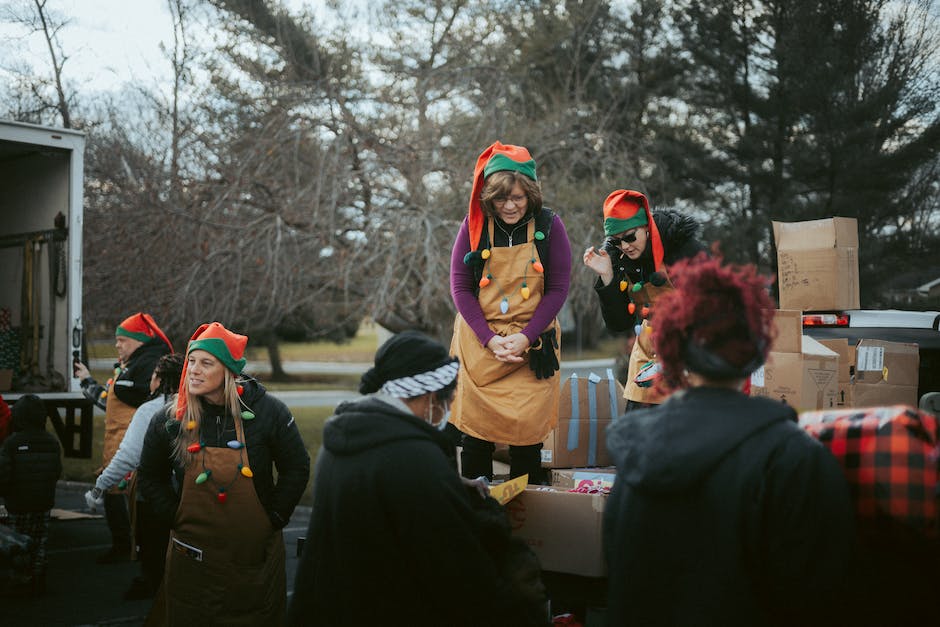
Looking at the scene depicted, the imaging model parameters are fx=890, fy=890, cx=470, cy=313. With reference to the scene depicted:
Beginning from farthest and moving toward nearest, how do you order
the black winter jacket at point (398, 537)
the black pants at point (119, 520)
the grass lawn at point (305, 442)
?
1. the grass lawn at point (305, 442)
2. the black pants at point (119, 520)
3. the black winter jacket at point (398, 537)

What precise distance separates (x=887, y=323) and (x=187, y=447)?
14.3 feet

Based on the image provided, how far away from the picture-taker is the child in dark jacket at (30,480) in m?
6.22

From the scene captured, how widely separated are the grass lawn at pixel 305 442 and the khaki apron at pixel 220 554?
5.39m

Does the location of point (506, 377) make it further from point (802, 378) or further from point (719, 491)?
point (719, 491)

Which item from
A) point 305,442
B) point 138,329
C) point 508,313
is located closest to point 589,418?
point 508,313

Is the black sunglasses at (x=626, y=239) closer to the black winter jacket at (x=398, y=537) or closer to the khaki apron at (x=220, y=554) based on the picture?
the black winter jacket at (x=398, y=537)

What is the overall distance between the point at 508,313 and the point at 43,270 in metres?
6.56

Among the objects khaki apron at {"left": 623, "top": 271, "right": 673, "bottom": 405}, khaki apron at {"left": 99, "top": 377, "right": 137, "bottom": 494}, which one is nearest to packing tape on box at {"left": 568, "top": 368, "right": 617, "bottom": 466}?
khaki apron at {"left": 623, "top": 271, "right": 673, "bottom": 405}

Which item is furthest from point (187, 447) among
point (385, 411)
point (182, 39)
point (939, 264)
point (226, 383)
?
point (939, 264)

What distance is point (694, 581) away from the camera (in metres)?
2.04

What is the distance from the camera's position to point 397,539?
2.48 m

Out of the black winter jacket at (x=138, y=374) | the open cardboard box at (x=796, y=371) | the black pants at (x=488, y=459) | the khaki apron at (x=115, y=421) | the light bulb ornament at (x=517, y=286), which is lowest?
the khaki apron at (x=115, y=421)

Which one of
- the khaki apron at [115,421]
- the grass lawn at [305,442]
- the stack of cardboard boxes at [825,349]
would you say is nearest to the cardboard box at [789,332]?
the stack of cardboard boxes at [825,349]

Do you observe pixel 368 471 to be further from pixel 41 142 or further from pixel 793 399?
pixel 41 142
